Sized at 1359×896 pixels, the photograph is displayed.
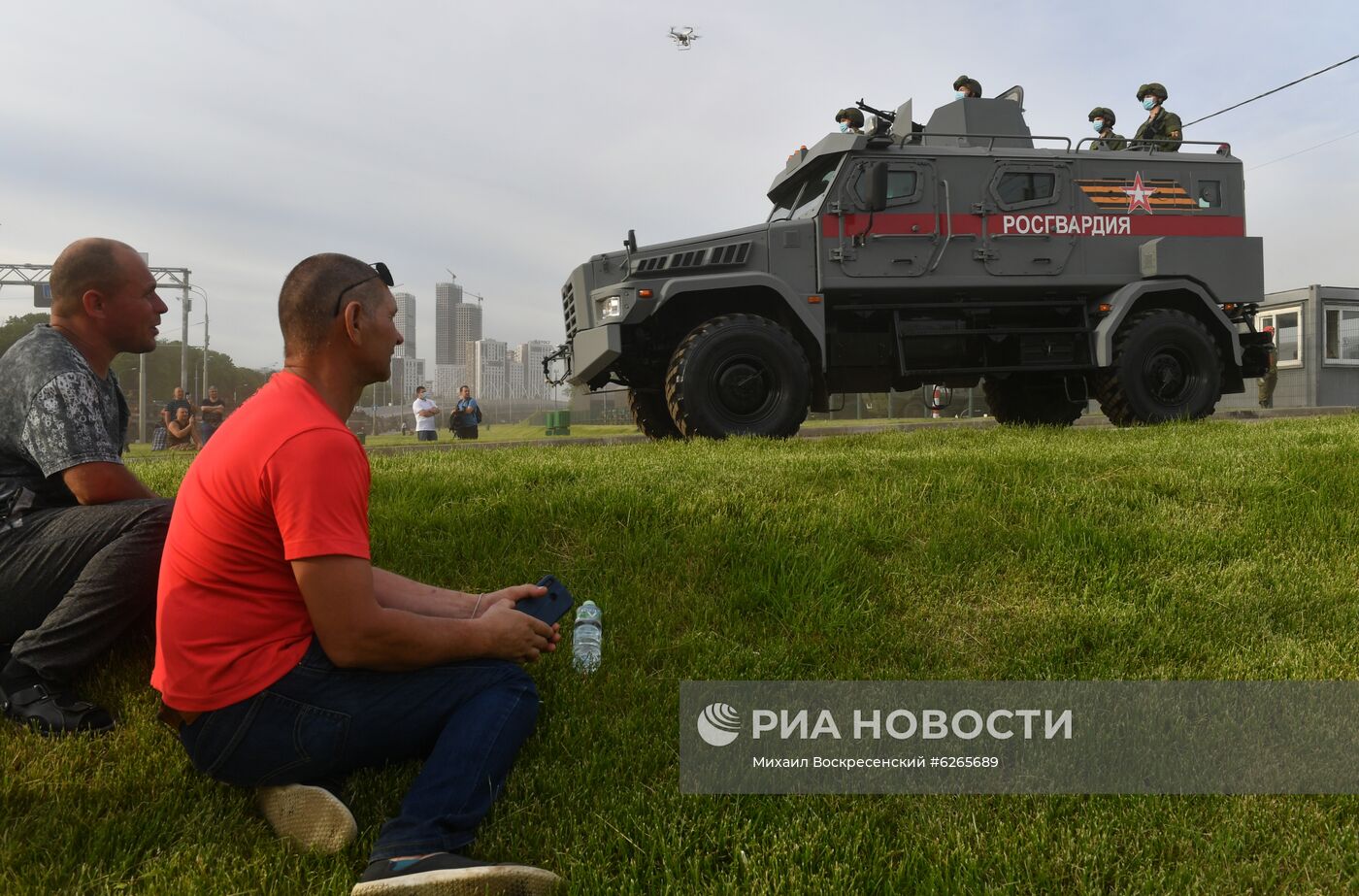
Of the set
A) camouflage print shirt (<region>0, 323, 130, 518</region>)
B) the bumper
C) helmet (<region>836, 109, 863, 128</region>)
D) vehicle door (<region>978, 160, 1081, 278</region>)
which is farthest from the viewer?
helmet (<region>836, 109, 863, 128</region>)

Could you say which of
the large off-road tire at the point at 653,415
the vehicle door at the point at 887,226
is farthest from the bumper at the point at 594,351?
the vehicle door at the point at 887,226

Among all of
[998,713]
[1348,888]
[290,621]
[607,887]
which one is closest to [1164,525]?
[998,713]

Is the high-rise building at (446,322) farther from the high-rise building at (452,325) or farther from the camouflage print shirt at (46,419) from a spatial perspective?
the camouflage print shirt at (46,419)

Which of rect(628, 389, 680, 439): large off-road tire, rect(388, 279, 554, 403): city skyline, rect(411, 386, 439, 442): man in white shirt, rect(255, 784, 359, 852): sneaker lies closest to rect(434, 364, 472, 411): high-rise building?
rect(388, 279, 554, 403): city skyline

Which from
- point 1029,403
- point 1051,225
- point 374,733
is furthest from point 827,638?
point 1029,403

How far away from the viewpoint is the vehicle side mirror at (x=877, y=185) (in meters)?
7.30

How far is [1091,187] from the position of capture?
8.18m

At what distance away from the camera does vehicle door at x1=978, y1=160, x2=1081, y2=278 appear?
795cm

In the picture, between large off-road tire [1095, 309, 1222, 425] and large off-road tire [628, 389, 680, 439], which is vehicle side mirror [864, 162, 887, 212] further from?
large off-road tire [628, 389, 680, 439]

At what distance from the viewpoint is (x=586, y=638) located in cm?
307

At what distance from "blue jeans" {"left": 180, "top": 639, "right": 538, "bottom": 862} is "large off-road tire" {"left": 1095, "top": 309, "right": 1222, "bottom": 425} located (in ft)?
25.1

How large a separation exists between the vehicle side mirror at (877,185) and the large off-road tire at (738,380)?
4.57 feet

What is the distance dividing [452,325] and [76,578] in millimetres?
116295

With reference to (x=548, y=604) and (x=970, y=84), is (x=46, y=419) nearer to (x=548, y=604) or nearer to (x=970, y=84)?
(x=548, y=604)
